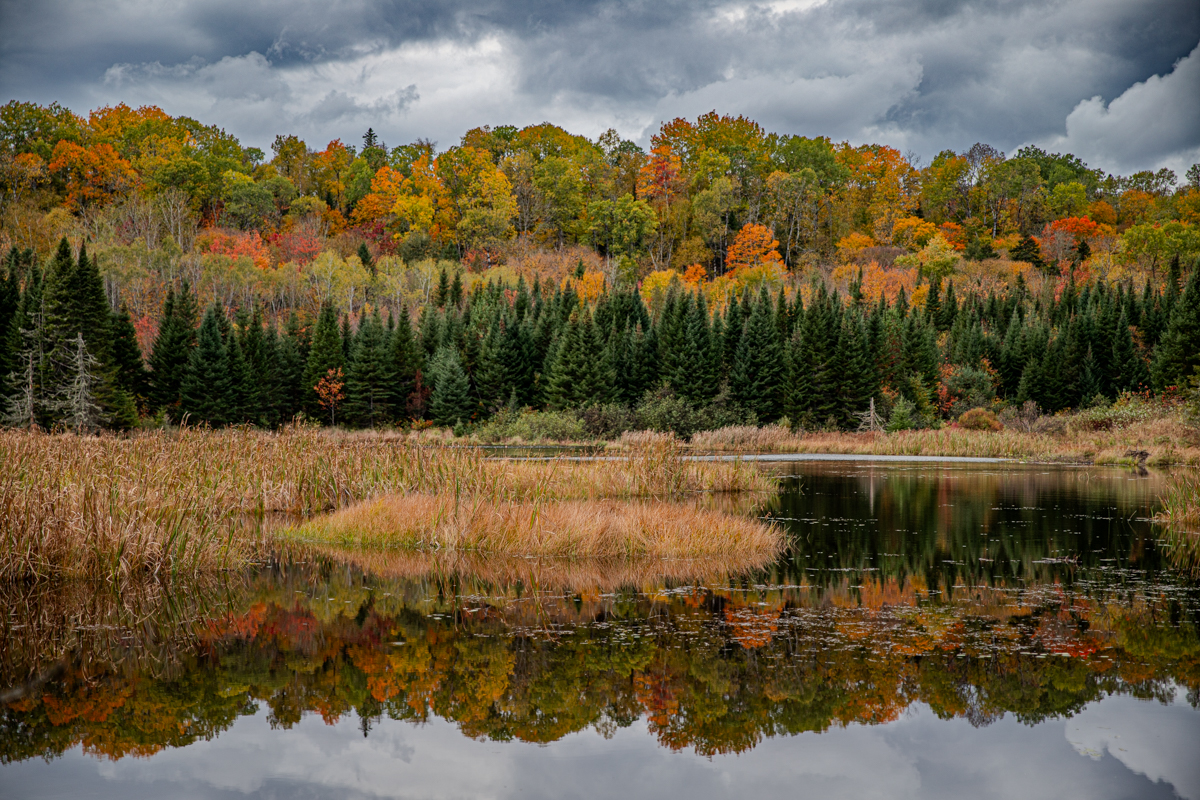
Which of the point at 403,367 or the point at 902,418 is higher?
the point at 403,367

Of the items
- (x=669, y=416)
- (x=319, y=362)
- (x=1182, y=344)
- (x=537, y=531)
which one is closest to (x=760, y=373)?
(x=669, y=416)

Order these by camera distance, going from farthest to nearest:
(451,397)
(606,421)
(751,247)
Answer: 1. (751,247)
2. (451,397)
3. (606,421)

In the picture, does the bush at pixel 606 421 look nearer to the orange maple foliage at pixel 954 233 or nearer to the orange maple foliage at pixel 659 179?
the orange maple foliage at pixel 659 179

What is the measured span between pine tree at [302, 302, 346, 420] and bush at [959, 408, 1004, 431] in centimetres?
4681

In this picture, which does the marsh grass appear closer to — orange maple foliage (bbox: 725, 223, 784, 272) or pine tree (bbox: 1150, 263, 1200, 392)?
pine tree (bbox: 1150, 263, 1200, 392)

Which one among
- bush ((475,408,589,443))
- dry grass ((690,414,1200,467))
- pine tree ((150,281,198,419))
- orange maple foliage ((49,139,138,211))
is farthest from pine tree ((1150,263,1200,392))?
orange maple foliage ((49,139,138,211))

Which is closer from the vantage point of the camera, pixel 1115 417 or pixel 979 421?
pixel 1115 417

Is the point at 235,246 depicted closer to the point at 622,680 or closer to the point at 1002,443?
the point at 1002,443

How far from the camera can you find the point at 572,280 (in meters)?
104

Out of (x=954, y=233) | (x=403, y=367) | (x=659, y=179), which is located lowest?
(x=403, y=367)

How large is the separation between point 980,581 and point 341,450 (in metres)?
14.1

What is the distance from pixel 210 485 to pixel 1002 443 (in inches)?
1668

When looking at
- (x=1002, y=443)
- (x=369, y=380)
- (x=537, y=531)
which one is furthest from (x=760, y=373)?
(x=537, y=531)

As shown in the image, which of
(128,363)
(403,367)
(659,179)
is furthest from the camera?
(659,179)
